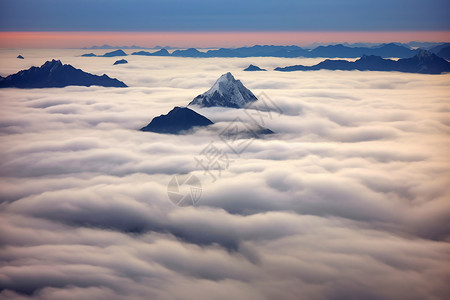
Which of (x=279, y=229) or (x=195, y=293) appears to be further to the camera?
(x=279, y=229)

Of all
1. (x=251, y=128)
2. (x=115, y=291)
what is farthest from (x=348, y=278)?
(x=251, y=128)

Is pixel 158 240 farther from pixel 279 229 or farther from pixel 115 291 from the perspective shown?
pixel 279 229

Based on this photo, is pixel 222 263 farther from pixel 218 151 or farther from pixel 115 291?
pixel 218 151

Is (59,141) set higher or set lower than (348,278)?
higher

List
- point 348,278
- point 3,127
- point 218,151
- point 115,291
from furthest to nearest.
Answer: point 3,127
point 218,151
point 348,278
point 115,291

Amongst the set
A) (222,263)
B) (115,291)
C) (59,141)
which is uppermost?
(59,141)

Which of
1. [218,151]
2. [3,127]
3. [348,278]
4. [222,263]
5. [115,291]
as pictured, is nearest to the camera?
[115,291]

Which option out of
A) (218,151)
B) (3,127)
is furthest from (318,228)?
(3,127)
